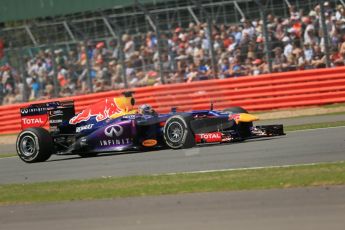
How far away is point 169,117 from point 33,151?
2909 millimetres

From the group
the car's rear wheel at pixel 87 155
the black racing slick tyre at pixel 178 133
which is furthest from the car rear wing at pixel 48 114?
the black racing slick tyre at pixel 178 133

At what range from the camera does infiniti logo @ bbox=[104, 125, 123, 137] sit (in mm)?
14094

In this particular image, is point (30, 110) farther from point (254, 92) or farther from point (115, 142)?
point (254, 92)

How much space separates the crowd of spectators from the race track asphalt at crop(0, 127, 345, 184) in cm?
509

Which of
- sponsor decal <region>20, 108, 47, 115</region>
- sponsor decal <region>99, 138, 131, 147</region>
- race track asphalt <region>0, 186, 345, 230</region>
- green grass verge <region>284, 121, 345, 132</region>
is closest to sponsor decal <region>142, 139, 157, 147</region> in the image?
sponsor decal <region>99, 138, 131, 147</region>

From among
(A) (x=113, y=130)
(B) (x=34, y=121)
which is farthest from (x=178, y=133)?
(B) (x=34, y=121)

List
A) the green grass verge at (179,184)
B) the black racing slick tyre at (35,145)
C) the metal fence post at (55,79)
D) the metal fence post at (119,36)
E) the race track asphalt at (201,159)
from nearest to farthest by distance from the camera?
1. the green grass verge at (179,184)
2. the race track asphalt at (201,159)
3. the black racing slick tyre at (35,145)
4. the metal fence post at (119,36)
5. the metal fence post at (55,79)

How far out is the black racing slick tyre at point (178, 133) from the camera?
13328mm

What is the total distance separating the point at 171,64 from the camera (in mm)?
21625

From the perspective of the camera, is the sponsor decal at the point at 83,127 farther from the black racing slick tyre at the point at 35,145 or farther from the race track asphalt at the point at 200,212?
the race track asphalt at the point at 200,212

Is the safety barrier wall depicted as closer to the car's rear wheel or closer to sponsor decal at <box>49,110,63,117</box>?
the car's rear wheel

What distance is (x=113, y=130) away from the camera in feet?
46.4

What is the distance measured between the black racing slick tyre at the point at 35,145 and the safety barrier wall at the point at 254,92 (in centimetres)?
615

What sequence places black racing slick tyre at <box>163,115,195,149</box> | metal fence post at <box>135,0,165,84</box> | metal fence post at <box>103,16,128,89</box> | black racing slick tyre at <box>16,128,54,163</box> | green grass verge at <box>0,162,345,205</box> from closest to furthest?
green grass verge at <box>0,162,345,205</box>, black racing slick tyre at <box>163,115,195,149</box>, black racing slick tyre at <box>16,128,54,163</box>, metal fence post at <box>135,0,165,84</box>, metal fence post at <box>103,16,128,89</box>
